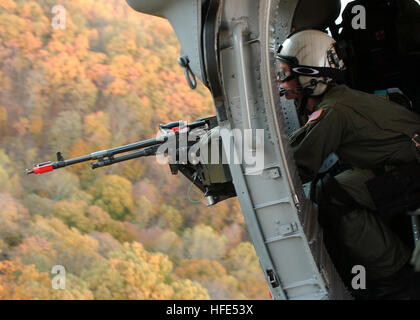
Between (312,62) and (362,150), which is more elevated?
(312,62)

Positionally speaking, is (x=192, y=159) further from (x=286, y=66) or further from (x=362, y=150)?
(x=362, y=150)

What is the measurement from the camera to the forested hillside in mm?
6512

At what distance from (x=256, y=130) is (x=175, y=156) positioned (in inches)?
24.0

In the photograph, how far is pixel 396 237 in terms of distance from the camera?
2.52 m

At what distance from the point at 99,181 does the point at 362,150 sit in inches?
201

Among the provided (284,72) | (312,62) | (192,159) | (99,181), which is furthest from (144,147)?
(99,181)

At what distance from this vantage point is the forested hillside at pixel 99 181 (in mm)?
6512

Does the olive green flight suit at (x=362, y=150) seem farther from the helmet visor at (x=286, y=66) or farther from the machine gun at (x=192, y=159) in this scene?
the machine gun at (x=192, y=159)

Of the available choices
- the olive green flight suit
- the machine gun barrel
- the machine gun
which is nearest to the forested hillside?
the machine gun barrel

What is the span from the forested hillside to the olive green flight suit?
15.2 ft

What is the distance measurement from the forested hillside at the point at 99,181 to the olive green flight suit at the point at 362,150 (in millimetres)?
4622

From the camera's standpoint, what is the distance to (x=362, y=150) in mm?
2410
